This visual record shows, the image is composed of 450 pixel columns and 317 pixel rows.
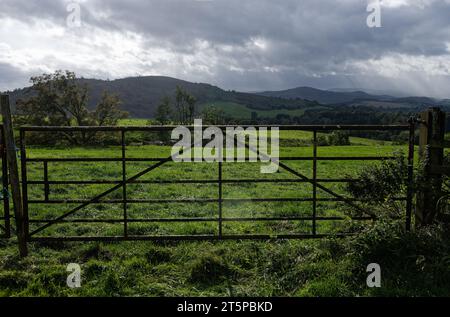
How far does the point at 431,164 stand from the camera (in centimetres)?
661

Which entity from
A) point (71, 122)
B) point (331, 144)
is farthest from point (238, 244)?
point (71, 122)

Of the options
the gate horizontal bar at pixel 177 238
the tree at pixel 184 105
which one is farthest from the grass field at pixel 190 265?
the tree at pixel 184 105

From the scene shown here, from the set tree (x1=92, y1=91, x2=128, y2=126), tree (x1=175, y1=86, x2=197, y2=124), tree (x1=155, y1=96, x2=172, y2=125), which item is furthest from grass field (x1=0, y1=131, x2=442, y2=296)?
tree (x1=175, y1=86, x2=197, y2=124)

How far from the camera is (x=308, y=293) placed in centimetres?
521

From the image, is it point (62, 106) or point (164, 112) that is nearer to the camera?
point (62, 106)

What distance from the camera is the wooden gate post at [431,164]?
655cm

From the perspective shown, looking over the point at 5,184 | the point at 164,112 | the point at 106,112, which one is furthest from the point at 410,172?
the point at 164,112

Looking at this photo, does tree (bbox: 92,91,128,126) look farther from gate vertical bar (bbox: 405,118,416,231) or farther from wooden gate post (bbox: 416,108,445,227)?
wooden gate post (bbox: 416,108,445,227)

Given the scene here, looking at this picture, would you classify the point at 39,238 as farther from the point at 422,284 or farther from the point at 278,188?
the point at 278,188

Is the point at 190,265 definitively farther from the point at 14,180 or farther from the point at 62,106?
the point at 62,106

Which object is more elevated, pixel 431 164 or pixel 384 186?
pixel 431 164

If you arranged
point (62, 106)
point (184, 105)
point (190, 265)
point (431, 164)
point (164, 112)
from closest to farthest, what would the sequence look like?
point (190, 265) → point (431, 164) → point (62, 106) → point (164, 112) → point (184, 105)

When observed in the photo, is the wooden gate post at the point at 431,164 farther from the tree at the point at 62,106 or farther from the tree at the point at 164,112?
the tree at the point at 164,112
